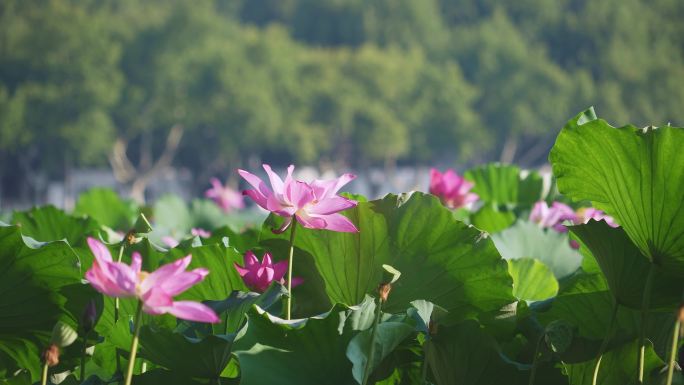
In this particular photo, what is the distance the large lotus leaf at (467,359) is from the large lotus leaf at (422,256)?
75mm

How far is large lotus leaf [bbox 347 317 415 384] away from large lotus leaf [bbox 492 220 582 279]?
678 millimetres

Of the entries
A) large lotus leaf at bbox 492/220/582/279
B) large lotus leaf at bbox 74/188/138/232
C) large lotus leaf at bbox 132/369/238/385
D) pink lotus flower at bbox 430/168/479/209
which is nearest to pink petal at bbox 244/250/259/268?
large lotus leaf at bbox 132/369/238/385

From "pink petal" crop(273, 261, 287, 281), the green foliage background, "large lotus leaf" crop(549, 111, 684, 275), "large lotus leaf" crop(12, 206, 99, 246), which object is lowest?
the green foliage background

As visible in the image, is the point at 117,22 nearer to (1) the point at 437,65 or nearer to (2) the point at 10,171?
(2) the point at 10,171

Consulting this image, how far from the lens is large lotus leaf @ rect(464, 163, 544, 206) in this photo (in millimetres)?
2537

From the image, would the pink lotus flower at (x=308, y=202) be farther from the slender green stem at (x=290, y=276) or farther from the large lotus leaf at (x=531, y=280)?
the large lotus leaf at (x=531, y=280)

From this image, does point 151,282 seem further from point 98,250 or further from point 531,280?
point 531,280

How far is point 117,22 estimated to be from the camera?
40.6 meters

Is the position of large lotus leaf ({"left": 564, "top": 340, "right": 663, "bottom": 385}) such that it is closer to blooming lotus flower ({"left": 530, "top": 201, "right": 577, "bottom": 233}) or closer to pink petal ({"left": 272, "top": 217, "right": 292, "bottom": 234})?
pink petal ({"left": 272, "top": 217, "right": 292, "bottom": 234})

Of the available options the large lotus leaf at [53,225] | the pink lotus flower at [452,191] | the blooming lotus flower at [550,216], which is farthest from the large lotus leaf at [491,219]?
the large lotus leaf at [53,225]

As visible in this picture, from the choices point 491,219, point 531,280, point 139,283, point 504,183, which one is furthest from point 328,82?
point 139,283

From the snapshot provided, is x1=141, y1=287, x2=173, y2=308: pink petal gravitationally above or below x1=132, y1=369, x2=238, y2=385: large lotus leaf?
above

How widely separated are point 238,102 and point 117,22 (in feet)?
21.0

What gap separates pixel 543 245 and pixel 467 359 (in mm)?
663
